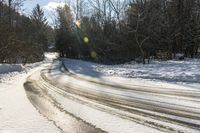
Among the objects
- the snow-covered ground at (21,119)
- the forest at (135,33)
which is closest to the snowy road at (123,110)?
the snow-covered ground at (21,119)

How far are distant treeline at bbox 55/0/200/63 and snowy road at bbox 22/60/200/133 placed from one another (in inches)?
821

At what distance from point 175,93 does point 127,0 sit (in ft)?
114

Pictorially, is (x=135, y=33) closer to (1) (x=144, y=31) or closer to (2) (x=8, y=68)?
(1) (x=144, y=31)

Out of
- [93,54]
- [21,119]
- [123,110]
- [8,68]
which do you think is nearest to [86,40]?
[93,54]

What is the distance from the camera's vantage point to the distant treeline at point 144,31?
3847 cm

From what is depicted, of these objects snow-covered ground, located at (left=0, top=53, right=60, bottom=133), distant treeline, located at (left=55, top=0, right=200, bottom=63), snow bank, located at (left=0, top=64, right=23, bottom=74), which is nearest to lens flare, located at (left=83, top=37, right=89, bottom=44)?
distant treeline, located at (left=55, top=0, right=200, bottom=63)

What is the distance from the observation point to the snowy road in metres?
7.46

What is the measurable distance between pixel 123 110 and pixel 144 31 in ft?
98.1

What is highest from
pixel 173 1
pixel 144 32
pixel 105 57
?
pixel 173 1

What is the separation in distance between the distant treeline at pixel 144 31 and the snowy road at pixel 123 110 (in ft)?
68.4

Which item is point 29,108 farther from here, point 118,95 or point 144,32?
point 144,32

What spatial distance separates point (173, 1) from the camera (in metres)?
46.1

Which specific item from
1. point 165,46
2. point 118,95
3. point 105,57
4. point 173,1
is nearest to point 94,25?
point 105,57

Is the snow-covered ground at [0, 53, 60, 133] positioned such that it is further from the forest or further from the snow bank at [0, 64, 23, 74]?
the forest
